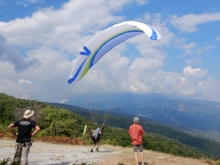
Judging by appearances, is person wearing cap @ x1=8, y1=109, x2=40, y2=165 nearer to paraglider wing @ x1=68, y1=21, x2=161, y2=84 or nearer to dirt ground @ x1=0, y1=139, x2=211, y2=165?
dirt ground @ x1=0, y1=139, x2=211, y2=165

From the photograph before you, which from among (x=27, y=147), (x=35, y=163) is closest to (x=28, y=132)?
(x=27, y=147)

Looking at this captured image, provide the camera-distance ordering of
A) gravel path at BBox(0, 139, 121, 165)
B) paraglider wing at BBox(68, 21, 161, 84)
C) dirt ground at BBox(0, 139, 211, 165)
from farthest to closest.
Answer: paraglider wing at BBox(68, 21, 161, 84) → dirt ground at BBox(0, 139, 211, 165) → gravel path at BBox(0, 139, 121, 165)

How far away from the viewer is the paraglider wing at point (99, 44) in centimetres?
1368

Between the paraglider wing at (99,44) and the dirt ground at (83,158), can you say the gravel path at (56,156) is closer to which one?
the dirt ground at (83,158)

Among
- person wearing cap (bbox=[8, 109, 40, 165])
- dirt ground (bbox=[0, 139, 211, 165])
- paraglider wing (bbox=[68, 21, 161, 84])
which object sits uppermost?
paraglider wing (bbox=[68, 21, 161, 84])

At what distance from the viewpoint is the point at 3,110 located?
50.4m

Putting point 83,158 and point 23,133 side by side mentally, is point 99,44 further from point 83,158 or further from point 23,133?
point 23,133

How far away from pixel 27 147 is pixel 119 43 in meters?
8.59

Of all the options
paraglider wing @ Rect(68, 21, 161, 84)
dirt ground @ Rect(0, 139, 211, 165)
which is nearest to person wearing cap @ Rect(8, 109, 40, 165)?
dirt ground @ Rect(0, 139, 211, 165)

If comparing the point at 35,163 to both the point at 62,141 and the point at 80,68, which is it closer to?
the point at 80,68

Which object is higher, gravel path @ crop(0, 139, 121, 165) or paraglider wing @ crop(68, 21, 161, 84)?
paraglider wing @ crop(68, 21, 161, 84)

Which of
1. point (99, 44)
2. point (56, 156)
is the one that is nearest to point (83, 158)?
point (56, 156)

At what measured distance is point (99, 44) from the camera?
1416cm

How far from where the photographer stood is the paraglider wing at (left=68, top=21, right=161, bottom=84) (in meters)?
13.7
